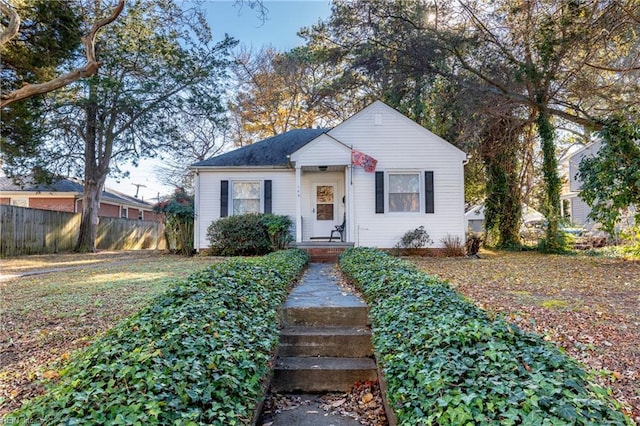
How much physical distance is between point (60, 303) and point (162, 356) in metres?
3.98

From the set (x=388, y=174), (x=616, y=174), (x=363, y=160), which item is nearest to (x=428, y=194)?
(x=388, y=174)

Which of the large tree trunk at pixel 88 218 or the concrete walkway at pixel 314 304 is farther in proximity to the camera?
the large tree trunk at pixel 88 218

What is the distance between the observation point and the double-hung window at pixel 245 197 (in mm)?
12203

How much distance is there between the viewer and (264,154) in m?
12.8

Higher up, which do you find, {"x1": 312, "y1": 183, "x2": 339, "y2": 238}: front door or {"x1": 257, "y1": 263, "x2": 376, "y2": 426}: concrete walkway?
{"x1": 312, "y1": 183, "x2": 339, "y2": 238}: front door

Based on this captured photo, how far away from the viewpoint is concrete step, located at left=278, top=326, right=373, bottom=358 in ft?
11.8

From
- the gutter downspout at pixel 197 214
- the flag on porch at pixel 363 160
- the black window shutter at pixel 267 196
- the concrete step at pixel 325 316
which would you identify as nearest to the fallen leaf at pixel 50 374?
the concrete step at pixel 325 316

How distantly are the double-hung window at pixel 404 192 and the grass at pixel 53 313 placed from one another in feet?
21.7

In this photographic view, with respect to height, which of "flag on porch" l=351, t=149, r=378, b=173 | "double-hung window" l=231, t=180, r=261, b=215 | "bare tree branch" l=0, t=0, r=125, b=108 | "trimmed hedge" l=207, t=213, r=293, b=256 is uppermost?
"bare tree branch" l=0, t=0, r=125, b=108

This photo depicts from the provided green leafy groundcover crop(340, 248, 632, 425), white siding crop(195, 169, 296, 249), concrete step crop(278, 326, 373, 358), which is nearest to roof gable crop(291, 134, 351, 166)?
white siding crop(195, 169, 296, 249)

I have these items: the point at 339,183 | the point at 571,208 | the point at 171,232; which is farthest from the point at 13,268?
the point at 571,208

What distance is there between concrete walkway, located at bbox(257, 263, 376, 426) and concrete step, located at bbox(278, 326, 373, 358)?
0.48 metres

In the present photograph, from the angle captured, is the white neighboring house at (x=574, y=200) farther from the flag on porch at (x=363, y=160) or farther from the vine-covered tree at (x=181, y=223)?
the vine-covered tree at (x=181, y=223)

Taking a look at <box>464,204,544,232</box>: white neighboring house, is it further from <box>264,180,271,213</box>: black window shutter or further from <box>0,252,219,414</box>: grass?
<box>0,252,219,414</box>: grass
